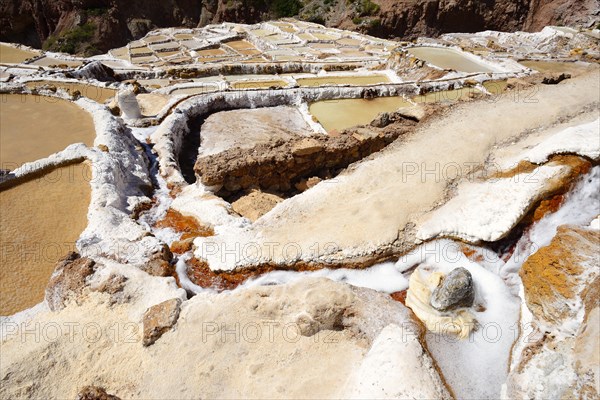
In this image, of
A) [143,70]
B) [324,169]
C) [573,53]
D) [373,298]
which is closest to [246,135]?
[324,169]

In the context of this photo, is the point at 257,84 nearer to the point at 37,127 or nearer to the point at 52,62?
the point at 37,127

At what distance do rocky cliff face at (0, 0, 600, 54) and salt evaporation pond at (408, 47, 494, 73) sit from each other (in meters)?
15.6

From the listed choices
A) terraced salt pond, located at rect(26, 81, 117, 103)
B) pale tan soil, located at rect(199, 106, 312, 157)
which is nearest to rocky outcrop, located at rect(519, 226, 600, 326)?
pale tan soil, located at rect(199, 106, 312, 157)

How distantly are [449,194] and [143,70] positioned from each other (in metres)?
14.5

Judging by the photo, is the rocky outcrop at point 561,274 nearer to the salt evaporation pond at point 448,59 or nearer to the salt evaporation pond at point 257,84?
the salt evaporation pond at point 257,84

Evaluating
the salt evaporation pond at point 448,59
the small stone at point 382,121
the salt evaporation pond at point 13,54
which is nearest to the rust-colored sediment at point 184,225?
the small stone at point 382,121

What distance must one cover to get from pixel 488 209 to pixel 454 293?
63.1 inches

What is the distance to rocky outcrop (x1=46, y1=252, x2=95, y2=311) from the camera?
4715 mm

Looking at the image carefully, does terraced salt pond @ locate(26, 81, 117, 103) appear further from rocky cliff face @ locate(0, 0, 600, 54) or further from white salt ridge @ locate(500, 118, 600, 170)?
rocky cliff face @ locate(0, 0, 600, 54)

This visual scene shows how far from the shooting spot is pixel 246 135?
950cm

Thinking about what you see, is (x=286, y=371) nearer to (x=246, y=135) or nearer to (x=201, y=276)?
(x=201, y=276)

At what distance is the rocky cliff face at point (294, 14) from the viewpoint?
104ft

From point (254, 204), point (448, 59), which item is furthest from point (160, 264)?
point (448, 59)

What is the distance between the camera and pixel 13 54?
18938 mm
